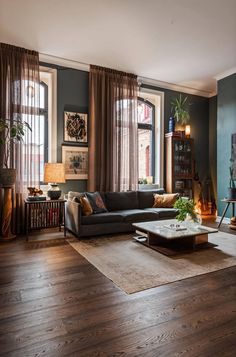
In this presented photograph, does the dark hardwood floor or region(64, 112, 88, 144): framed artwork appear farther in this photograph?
region(64, 112, 88, 144): framed artwork

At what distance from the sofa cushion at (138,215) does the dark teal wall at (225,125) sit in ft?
6.86

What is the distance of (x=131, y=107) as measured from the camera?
5.52m

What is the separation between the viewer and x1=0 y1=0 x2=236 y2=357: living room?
187 cm

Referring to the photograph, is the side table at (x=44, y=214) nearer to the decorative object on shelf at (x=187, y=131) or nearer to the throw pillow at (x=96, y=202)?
the throw pillow at (x=96, y=202)

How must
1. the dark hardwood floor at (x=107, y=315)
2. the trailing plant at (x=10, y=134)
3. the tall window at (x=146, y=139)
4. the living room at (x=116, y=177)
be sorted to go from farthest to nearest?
the tall window at (x=146, y=139), the trailing plant at (x=10, y=134), the living room at (x=116, y=177), the dark hardwood floor at (x=107, y=315)

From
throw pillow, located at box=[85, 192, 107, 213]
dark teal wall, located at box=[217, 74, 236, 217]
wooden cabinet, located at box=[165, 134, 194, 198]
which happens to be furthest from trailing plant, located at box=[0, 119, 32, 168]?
dark teal wall, located at box=[217, 74, 236, 217]

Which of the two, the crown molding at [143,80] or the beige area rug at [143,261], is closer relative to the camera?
the beige area rug at [143,261]

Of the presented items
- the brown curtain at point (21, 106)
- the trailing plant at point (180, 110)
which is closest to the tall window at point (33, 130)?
the brown curtain at point (21, 106)

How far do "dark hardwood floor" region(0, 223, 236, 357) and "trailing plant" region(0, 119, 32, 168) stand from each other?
2.17m

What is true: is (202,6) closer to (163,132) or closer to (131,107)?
(131,107)

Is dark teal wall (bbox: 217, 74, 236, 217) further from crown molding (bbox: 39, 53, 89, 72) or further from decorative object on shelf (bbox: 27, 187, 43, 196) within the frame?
decorative object on shelf (bbox: 27, 187, 43, 196)

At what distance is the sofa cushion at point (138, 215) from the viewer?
4.46 meters

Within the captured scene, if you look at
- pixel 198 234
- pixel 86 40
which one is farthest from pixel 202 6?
pixel 198 234

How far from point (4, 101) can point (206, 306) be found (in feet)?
14.2
